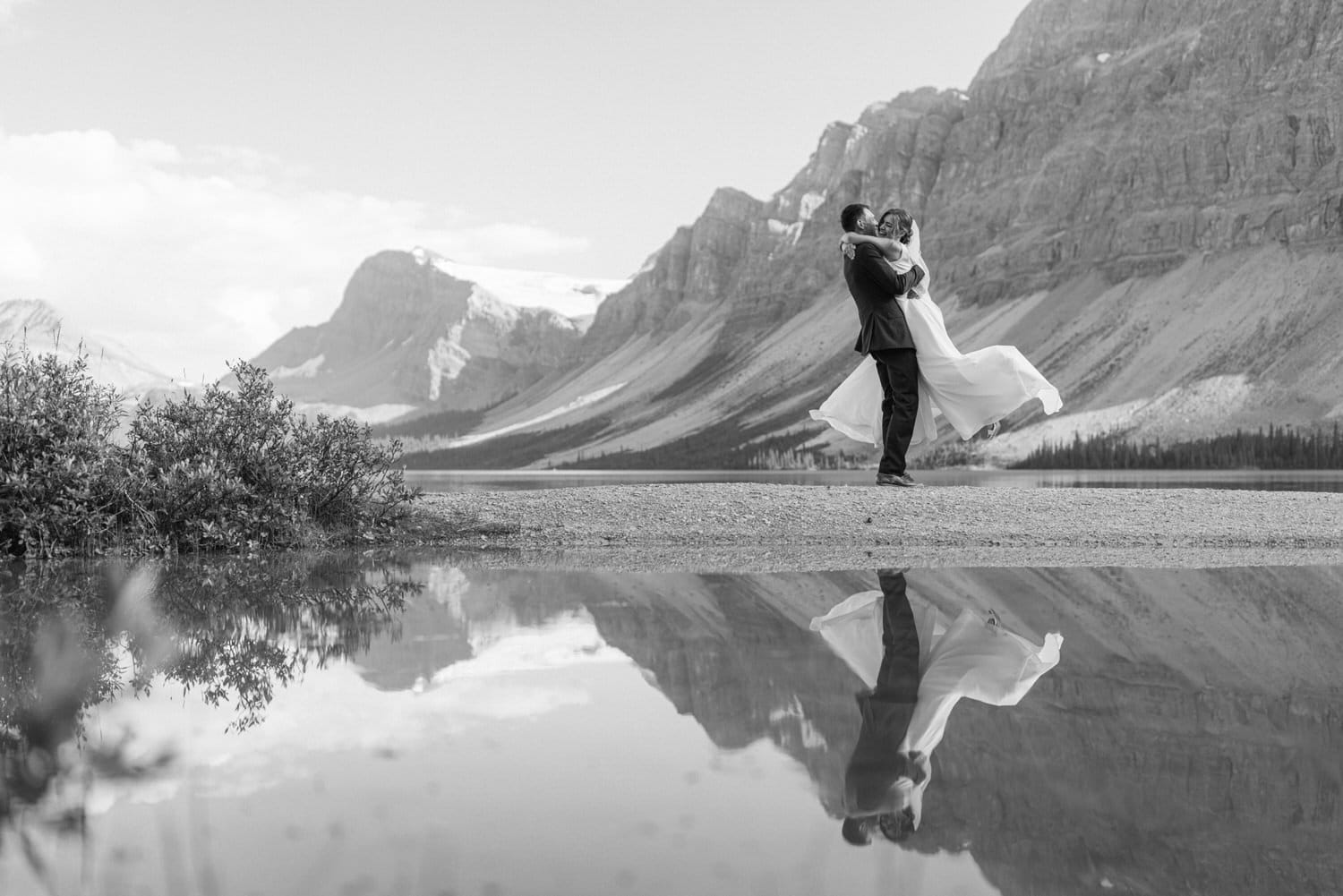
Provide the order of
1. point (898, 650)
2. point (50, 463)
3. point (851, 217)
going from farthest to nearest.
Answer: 1. point (851, 217)
2. point (50, 463)
3. point (898, 650)

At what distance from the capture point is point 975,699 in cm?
599

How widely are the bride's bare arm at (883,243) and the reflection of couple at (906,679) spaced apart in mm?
8383

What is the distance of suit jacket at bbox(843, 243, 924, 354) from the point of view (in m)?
17.4

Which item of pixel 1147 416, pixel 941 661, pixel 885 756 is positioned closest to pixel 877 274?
pixel 941 661

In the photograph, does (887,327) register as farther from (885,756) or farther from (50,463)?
(885,756)

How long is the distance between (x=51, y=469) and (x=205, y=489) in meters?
1.95

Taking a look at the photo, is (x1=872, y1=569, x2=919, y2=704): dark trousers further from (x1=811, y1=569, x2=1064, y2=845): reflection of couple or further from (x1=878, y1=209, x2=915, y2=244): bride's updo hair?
(x1=878, y1=209, x2=915, y2=244): bride's updo hair

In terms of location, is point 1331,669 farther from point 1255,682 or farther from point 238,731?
point 238,731

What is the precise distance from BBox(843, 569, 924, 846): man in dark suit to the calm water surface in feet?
0.24

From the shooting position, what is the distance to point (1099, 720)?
18.5 feet

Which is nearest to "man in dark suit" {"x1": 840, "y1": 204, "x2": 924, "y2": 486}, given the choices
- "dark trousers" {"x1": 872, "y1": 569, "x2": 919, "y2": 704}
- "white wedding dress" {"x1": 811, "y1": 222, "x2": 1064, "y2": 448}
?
"white wedding dress" {"x1": 811, "y1": 222, "x2": 1064, "y2": 448}

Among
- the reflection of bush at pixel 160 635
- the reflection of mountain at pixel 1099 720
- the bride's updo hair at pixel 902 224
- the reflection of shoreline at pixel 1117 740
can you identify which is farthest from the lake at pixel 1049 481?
the reflection of shoreline at pixel 1117 740

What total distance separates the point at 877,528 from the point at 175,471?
9797 mm

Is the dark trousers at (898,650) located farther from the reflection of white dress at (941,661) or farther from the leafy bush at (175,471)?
the leafy bush at (175,471)
